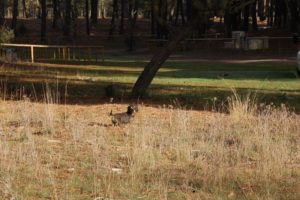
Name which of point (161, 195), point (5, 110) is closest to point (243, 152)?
point (161, 195)

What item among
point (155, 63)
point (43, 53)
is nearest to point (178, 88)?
point (155, 63)

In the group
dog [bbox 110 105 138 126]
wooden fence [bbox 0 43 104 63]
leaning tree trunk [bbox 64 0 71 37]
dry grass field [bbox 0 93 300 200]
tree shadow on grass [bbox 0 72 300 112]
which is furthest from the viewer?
leaning tree trunk [bbox 64 0 71 37]

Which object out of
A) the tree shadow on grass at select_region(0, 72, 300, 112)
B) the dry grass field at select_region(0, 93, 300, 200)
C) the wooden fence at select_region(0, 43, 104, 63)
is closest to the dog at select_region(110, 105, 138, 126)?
the dry grass field at select_region(0, 93, 300, 200)

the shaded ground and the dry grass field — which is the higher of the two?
the dry grass field

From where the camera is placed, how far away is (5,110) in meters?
13.0

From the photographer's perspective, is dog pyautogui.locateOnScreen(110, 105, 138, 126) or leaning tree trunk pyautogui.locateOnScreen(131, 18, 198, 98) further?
leaning tree trunk pyautogui.locateOnScreen(131, 18, 198, 98)

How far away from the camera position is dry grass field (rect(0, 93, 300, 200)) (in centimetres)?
641

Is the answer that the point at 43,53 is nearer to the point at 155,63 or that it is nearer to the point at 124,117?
the point at 155,63

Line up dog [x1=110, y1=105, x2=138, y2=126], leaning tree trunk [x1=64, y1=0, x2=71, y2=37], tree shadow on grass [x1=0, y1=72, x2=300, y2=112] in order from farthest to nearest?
leaning tree trunk [x1=64, y1=0, x2=71, y2=37], tree shadow on grass [x1=0, y1=72, x2=300, y2=112], dog [x1=110, y1=105, x2=138, y2=126]

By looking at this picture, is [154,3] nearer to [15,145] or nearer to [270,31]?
[15,145]

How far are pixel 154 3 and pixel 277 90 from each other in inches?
180

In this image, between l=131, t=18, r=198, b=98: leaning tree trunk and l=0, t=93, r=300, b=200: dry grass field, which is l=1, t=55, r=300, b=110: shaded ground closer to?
l=131, t=18, r=198, b=98: leaning tree trunk

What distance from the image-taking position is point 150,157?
25.8 ft

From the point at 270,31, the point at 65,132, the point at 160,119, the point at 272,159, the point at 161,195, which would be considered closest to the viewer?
the point at 161,195
